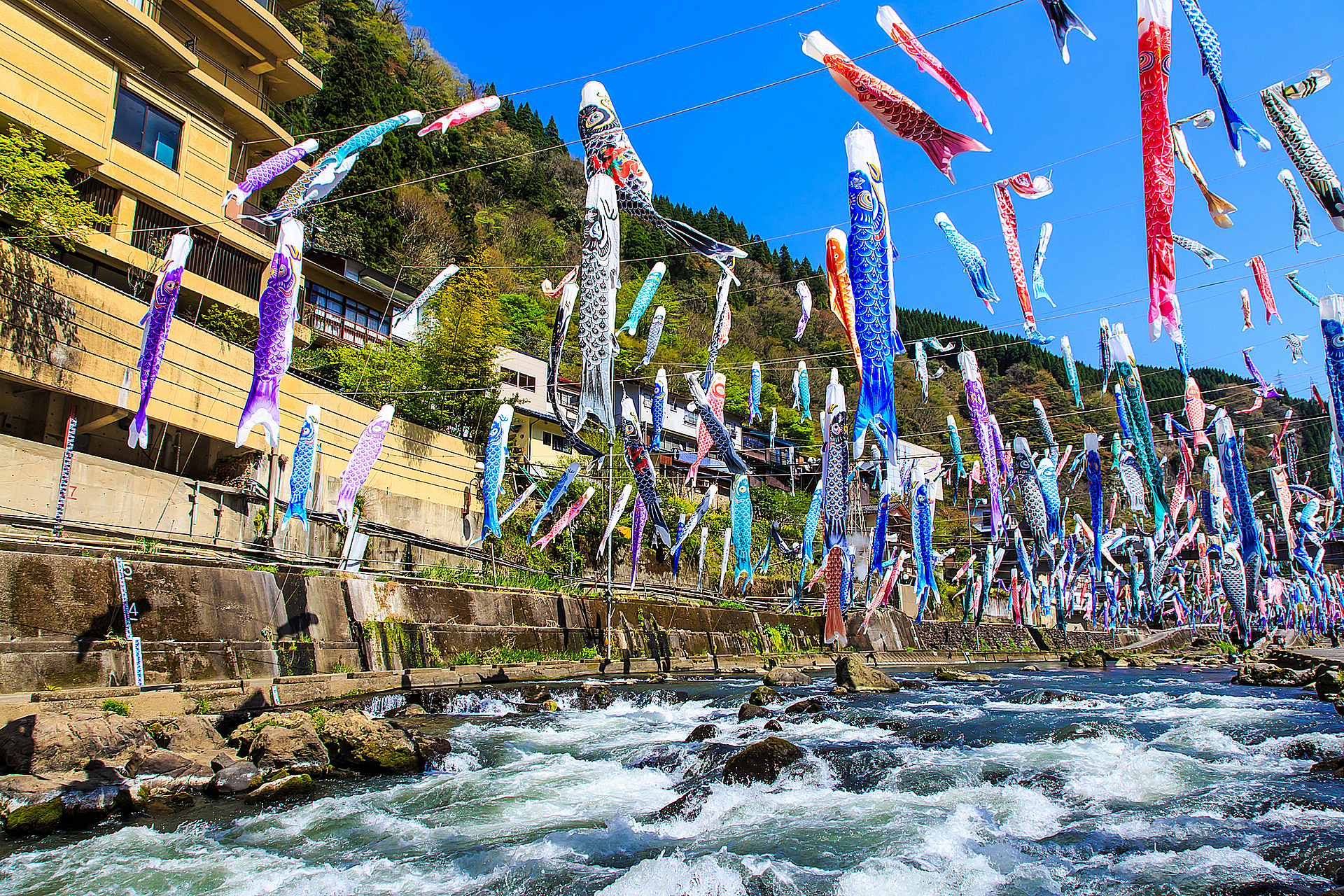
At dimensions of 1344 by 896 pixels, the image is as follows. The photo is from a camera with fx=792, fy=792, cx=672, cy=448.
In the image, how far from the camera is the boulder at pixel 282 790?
8.07 meters

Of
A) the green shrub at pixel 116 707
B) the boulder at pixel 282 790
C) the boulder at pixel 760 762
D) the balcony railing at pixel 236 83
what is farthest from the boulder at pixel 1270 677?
the balcony railing at pixel 236 83

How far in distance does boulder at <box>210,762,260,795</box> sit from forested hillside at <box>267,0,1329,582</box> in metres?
11.5

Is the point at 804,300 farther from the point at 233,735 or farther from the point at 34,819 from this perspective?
the point at 34,819

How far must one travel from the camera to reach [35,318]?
47.7 feet

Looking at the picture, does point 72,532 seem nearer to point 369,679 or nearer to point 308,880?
point 369,679

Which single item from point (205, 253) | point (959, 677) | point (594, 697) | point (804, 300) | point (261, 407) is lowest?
point (959, 677)

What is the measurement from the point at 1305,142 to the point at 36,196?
20277 millimetres

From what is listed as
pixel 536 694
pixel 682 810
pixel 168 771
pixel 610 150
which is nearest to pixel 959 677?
pixel 536 694

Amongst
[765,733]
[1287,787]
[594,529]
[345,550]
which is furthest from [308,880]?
[594,529]

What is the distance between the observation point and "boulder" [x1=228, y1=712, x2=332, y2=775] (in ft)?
28.7

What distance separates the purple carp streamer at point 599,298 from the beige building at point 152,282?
9.54 meters

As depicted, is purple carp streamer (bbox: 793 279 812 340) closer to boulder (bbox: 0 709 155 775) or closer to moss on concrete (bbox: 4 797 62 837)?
boulder (bbox: 0 709 155 775)

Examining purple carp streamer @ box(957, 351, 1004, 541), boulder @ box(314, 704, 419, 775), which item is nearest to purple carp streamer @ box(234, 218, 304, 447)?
boulder @ box(314, 704, 419, 775)

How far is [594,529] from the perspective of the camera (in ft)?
100
